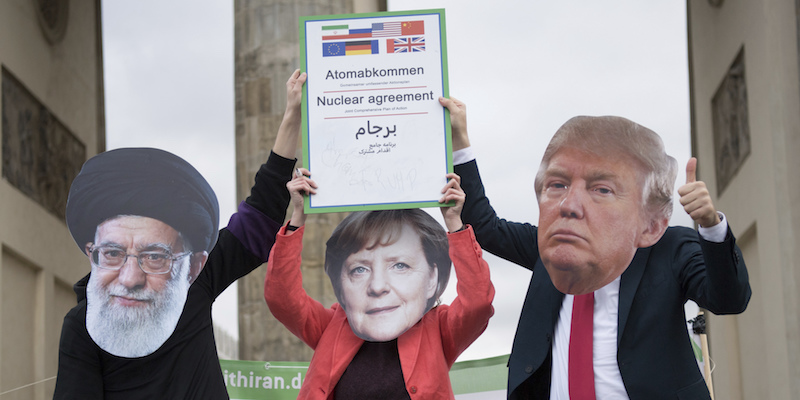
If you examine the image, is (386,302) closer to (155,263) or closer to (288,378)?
(155,263)

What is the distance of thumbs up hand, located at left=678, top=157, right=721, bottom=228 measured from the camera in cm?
413

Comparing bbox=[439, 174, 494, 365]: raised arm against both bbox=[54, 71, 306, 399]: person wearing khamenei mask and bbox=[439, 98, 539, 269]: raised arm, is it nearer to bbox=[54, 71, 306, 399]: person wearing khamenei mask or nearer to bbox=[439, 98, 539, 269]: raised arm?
bbox=[439, 98, 539, 269]: raised arm

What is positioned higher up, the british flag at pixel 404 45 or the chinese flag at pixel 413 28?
the chinese flag at pixel 413 28

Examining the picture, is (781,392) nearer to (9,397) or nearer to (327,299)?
(327,299)

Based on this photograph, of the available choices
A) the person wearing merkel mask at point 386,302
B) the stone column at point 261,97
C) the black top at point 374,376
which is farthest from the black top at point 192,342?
the stone column at point 261,97

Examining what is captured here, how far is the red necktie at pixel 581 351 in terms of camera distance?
14.5 feet

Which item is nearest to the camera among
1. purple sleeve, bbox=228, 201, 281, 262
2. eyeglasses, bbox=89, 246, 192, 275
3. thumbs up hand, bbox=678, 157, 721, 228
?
thumbs up hand, bbox=678, 157, 721, 228

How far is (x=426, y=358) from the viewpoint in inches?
183

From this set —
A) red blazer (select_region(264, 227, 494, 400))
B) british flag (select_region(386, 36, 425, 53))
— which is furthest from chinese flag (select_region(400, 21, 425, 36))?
red blazer (select_region(264, 227, 494, 400))

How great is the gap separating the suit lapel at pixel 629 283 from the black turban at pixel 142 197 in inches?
78.9

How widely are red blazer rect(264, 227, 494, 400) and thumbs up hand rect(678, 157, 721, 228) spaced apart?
0.96 metres

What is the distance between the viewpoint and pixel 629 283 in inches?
179

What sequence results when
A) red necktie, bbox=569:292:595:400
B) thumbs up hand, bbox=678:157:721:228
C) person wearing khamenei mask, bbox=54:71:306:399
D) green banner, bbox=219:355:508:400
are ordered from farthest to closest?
green banner, bbox=219:355:508:400, person wearing khamenei mask, bbox=54:71:306:399, red necktie, bbox=569:292:595:400, thumbs up hand, bbox=678:157:721:228

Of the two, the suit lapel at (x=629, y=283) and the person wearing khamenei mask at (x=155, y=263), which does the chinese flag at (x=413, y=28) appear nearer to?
the person wearing khamenei mask at (x=155, y=263)
